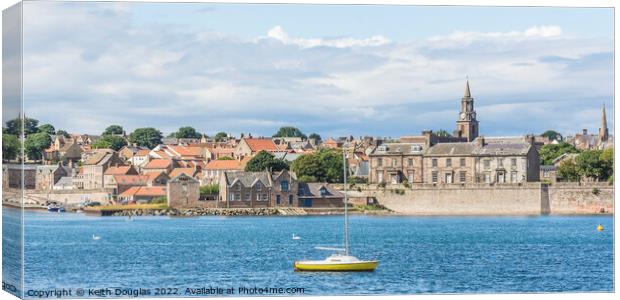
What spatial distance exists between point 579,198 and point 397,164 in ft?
29.1

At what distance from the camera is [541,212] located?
1956 inches

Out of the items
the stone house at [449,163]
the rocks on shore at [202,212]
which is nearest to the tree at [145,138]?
the rocks on shore at [202,212]

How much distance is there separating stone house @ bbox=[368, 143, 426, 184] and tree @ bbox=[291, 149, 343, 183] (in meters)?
1.53

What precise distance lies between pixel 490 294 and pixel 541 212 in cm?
3296

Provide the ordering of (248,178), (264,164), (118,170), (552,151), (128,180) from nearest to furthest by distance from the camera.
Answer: (248,178), (264,164), (128,180), (118,170), (552,151)

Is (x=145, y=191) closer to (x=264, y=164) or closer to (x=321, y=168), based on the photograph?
(x=264, y=164)

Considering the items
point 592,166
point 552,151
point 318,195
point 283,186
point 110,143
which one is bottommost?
point 318,195

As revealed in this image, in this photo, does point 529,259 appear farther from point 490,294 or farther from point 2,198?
point 2,198

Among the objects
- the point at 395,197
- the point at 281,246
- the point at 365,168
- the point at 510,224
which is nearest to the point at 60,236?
the point at 281,246

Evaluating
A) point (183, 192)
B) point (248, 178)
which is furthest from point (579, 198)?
point (183, 192)

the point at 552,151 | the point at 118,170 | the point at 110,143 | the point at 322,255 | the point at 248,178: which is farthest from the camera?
the point at 110,143

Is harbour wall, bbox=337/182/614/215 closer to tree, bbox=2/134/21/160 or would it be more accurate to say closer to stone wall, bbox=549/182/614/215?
stone wall, bbox=549/182/614/215

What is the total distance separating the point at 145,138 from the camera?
215ft

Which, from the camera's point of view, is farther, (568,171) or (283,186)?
(568,171)
